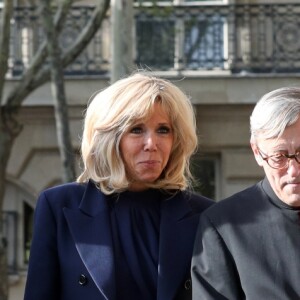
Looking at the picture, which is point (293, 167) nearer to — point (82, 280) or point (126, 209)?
point (126, 209)

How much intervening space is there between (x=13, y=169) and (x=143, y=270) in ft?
39.2

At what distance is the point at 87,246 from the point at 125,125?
1.55 feet

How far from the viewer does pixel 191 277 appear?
457 cm

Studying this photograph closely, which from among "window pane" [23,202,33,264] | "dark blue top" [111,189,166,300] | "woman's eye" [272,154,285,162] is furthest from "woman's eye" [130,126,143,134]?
"window pane" [23,202,33,264]

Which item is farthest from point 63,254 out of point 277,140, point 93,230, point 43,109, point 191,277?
point 43,109

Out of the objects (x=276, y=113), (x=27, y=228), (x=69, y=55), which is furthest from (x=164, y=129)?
(x=27, y=228)

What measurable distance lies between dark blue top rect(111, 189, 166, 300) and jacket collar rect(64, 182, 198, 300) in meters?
0.04

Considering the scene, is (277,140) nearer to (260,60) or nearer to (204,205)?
(204,205)

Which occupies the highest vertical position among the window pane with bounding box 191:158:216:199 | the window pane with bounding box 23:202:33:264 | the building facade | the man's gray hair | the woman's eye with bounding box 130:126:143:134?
the man's gray hair

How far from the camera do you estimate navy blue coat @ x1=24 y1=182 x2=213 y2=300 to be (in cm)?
468

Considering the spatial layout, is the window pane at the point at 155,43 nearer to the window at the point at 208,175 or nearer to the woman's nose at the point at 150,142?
the window at the point at 208,175

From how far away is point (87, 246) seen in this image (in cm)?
475

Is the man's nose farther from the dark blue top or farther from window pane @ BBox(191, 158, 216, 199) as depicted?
window pane @ BBox(191, 158, 216, 199)

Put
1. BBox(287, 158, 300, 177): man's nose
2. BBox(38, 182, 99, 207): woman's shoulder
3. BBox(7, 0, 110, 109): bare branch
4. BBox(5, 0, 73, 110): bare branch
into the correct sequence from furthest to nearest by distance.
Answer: BBox(7, 0, 110, 109): bare branch < BBox(5, 0, 73, 110): bare branch < BBox(38, 182, 99, 207): woman's shoulder < BBox(287, 158, 300, 177): man's nose
